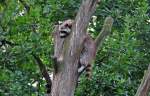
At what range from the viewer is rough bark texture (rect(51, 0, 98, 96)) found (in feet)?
10.7

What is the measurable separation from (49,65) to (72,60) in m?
1.63

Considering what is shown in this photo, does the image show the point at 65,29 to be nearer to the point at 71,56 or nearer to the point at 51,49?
the point at 71,56

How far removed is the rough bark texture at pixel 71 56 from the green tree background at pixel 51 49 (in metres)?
1.22

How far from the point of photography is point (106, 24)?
11.0 feet

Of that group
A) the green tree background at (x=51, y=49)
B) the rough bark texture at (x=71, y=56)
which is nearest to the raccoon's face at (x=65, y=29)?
the rough bark texture at (x=71, y=56)

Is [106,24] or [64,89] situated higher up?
[106,24]

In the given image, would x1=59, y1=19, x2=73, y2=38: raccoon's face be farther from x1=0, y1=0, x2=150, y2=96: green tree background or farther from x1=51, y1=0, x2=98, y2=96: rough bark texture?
x1=0, y1=0, x2=150, y2=96: green tree background

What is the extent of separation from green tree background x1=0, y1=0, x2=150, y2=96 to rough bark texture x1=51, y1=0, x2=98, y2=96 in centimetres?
122

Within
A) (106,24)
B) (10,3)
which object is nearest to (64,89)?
(106,24)

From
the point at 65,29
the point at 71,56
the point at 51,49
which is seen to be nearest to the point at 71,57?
the point at 71,56

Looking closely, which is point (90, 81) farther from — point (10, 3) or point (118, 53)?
point (10, 3)

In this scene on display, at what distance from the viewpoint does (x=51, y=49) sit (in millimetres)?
4594

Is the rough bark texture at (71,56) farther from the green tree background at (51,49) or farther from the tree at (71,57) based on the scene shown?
the green tree background at (51,49)

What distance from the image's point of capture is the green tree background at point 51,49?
455 centimetres
